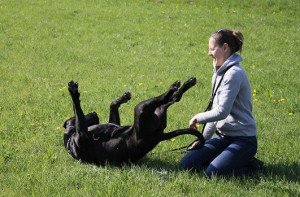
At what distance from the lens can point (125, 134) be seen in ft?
18.5

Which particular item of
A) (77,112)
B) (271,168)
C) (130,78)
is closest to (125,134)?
(77,112)

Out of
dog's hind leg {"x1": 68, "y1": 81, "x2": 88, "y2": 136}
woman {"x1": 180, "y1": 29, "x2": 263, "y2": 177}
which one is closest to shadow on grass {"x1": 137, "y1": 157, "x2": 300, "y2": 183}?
woman {"x1": 180, "y1": 29, "x2": 263, "y2": 177}

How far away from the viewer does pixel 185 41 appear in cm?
1403

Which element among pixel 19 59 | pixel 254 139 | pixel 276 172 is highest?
pixel 19 59

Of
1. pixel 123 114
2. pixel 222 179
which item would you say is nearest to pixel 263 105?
pixel 123 114

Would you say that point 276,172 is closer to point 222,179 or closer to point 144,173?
point 222,179

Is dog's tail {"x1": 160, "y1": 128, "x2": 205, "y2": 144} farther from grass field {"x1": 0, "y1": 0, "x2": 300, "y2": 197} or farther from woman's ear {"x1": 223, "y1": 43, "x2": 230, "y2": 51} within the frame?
woman's ear {"x1": 223, "y1": 43, "x2": 230, "y2": 51}

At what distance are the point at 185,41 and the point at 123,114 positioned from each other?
6.61 metres

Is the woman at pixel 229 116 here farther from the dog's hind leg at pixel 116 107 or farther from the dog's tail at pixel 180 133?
the dog's hind leg at pixel 116 107

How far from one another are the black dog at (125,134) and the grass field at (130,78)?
0.17 m

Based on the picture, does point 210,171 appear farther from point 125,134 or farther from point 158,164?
point 125,134

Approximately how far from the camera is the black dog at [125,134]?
5.25 m

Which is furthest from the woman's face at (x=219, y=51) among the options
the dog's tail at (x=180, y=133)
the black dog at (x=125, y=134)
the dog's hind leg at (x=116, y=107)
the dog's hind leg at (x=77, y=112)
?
the dog's hind leg at (x=77, y=112)

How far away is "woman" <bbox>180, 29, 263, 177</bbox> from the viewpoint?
17.9 ft
